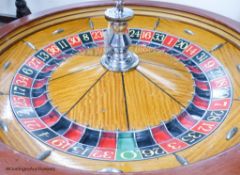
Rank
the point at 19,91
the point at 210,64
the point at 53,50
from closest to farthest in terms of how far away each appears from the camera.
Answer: the point at 19,91 < the point at 210,64 < the point at 53,50

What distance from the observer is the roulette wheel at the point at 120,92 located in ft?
2.84

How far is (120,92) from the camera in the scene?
3.47 feet

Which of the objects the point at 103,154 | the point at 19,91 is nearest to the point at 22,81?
the point at 19,91

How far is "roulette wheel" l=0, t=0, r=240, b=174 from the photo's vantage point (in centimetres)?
86

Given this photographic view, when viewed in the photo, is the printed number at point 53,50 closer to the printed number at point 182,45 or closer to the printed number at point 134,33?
the printed number at point 134,33

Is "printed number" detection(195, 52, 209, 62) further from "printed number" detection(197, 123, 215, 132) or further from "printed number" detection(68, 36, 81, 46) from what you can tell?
"printed number" detection(68, 36, 81, 46)

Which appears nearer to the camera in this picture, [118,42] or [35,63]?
[118,42]

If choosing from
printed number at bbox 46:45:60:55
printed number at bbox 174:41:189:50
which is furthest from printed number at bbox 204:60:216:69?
printed number at bbox 46:45:60:55

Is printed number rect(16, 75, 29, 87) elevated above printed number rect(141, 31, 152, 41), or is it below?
below

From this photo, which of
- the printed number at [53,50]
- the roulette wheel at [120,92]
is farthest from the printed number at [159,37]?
the printed number at [53,50]

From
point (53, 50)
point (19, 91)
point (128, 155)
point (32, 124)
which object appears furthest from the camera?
point (53, 50)

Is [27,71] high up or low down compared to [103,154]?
up

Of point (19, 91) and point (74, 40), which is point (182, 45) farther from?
point (19, 91)

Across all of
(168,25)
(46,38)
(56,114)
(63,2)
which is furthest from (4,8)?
(56,114)
